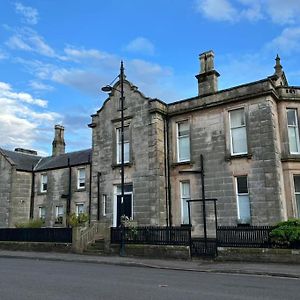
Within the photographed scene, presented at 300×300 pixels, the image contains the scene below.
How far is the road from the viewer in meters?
8.55

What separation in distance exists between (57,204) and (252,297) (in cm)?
2650

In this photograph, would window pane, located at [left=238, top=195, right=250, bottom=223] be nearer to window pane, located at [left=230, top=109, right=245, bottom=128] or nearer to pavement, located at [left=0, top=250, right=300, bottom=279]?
window pane, located at [left=230, top=109, right=245, bottom=128]

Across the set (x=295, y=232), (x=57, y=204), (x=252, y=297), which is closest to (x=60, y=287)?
(x=252, y=297)

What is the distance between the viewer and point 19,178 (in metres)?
34.5

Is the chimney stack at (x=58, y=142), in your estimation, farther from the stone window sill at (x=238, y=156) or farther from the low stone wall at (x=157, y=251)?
the stone window sill at (x=238, y=156)

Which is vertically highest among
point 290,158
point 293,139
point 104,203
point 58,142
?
point 58,142

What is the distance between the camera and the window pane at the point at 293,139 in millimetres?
20547

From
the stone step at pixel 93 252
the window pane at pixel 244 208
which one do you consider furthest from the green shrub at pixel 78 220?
the window pane at pixel 244 208

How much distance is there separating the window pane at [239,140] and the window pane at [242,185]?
1.54m

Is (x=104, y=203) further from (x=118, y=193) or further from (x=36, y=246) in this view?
(x=36, y=246)

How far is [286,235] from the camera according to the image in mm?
14930

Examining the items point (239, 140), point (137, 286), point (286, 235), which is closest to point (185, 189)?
point (239, 140)

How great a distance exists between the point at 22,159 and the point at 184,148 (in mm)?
20749

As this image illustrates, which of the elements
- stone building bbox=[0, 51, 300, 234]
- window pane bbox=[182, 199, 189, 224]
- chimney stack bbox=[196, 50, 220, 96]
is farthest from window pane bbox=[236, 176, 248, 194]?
chimney stack bbox=[196, 50, 220, 96]
